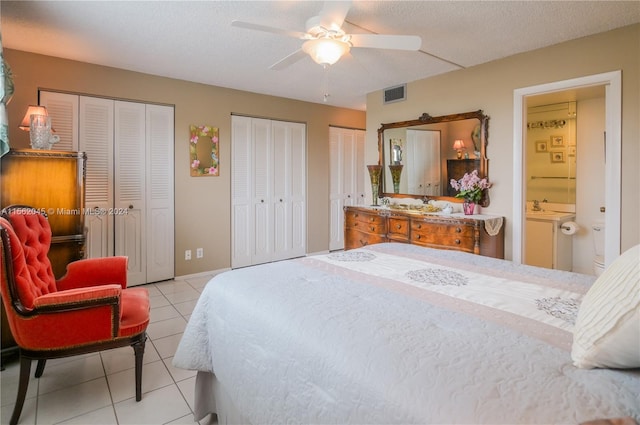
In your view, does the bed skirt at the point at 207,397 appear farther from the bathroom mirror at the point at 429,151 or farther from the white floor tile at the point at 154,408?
the bathroom mirror at the point at 429,151

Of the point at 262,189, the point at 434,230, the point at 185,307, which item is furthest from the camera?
the point at 262,189

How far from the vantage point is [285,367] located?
114 centimetres

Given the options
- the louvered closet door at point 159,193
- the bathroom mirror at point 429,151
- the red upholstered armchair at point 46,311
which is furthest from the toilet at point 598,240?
the louvered closet door at point 159,193

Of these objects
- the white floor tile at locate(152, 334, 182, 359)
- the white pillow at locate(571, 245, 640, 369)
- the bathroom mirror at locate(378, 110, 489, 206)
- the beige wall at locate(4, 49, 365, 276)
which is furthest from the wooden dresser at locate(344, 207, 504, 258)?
the white pillow at locate(571, 245, 640, 369)

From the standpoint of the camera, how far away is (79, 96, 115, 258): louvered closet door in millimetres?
3732

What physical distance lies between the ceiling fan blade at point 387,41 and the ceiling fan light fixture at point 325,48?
77mm

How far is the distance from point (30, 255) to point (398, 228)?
316 cm

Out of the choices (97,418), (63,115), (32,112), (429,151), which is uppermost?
(63,115)

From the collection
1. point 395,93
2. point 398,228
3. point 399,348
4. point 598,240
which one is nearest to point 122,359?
point 399,348

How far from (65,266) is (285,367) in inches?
89.4

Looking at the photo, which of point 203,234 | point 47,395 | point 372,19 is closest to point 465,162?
point 372,19

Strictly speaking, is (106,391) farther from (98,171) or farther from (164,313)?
(98,171)

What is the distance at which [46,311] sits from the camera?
5.86 ft

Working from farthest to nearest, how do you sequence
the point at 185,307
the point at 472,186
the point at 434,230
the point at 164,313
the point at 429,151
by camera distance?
1. the point at 429,151
2. the point at 472,186
3. the point at 434,230
4. the point at 185,307
5. the point at 164,313
